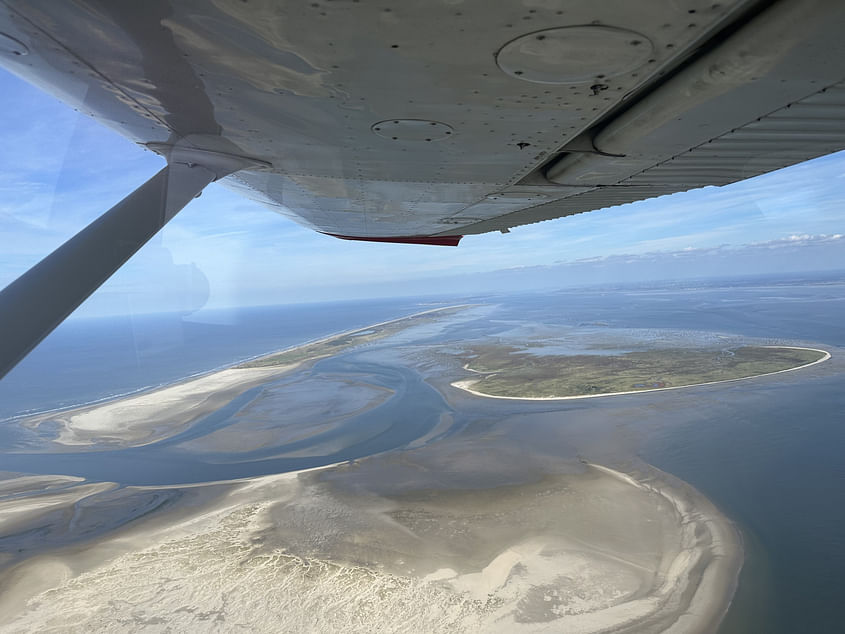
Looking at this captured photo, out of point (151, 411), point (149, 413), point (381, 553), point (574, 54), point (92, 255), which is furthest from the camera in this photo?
point (151, 411)

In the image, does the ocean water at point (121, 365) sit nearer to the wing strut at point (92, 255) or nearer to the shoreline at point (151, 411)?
the shoreline at point (151, 411)

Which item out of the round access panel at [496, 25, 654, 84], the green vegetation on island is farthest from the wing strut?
the green vegetation on island

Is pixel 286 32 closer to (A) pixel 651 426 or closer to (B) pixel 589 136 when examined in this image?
(B) pixel 589 136

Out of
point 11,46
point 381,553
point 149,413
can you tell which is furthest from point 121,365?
point 11,46

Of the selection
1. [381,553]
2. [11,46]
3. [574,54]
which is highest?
[11,46]

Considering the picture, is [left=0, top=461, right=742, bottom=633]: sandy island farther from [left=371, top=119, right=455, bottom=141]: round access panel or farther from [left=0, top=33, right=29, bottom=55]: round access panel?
[left=0, top=33, right=29, bottom=55]: round access panel

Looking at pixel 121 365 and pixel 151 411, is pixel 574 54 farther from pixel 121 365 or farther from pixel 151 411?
pixel 121 365

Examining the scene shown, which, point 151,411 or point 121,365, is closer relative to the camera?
point 151,411
